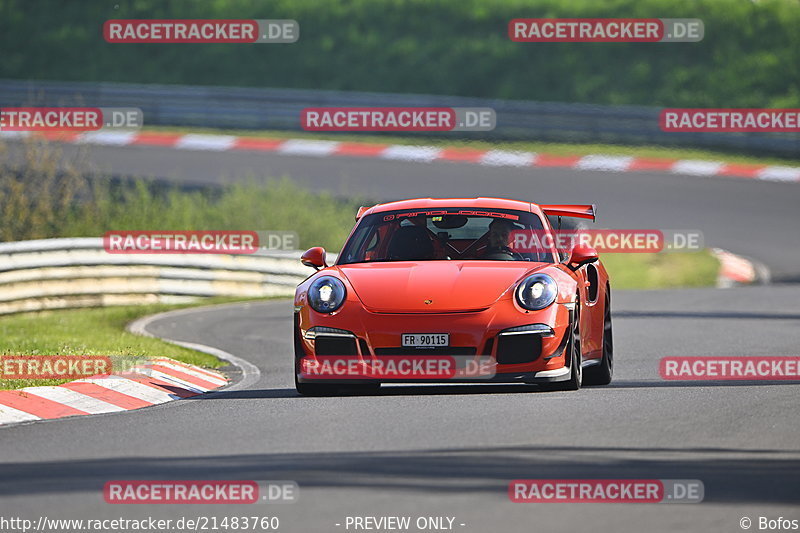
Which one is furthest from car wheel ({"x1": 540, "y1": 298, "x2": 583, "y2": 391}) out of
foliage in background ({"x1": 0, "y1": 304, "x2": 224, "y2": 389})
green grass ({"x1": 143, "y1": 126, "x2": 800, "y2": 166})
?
green grass ({"x1": 143, "y1": 126, "x2": 800, "y2": 166})

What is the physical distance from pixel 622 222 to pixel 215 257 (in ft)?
25.1

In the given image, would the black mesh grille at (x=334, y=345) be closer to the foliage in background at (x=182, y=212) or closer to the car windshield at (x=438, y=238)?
the car windshield at (x=438, y=238)

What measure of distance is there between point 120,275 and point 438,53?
21157mm

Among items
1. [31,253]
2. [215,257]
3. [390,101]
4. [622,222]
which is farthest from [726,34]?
[31,253]

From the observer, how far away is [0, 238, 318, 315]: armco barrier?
18.1 meters

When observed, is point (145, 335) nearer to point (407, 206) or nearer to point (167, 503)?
point (407, 206)

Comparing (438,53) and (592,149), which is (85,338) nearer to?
(592,149)

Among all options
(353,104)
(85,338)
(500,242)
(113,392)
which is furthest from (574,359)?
(353,104)

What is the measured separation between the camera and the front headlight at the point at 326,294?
33.3ft

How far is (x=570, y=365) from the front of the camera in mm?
10266

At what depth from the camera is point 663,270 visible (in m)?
23.7

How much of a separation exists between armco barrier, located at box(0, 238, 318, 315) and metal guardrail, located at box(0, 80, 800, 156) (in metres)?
11.8

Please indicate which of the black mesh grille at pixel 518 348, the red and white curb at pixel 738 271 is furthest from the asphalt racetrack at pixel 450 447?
the red and white curb at pixel 738 271

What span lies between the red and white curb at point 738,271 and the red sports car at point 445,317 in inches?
455
